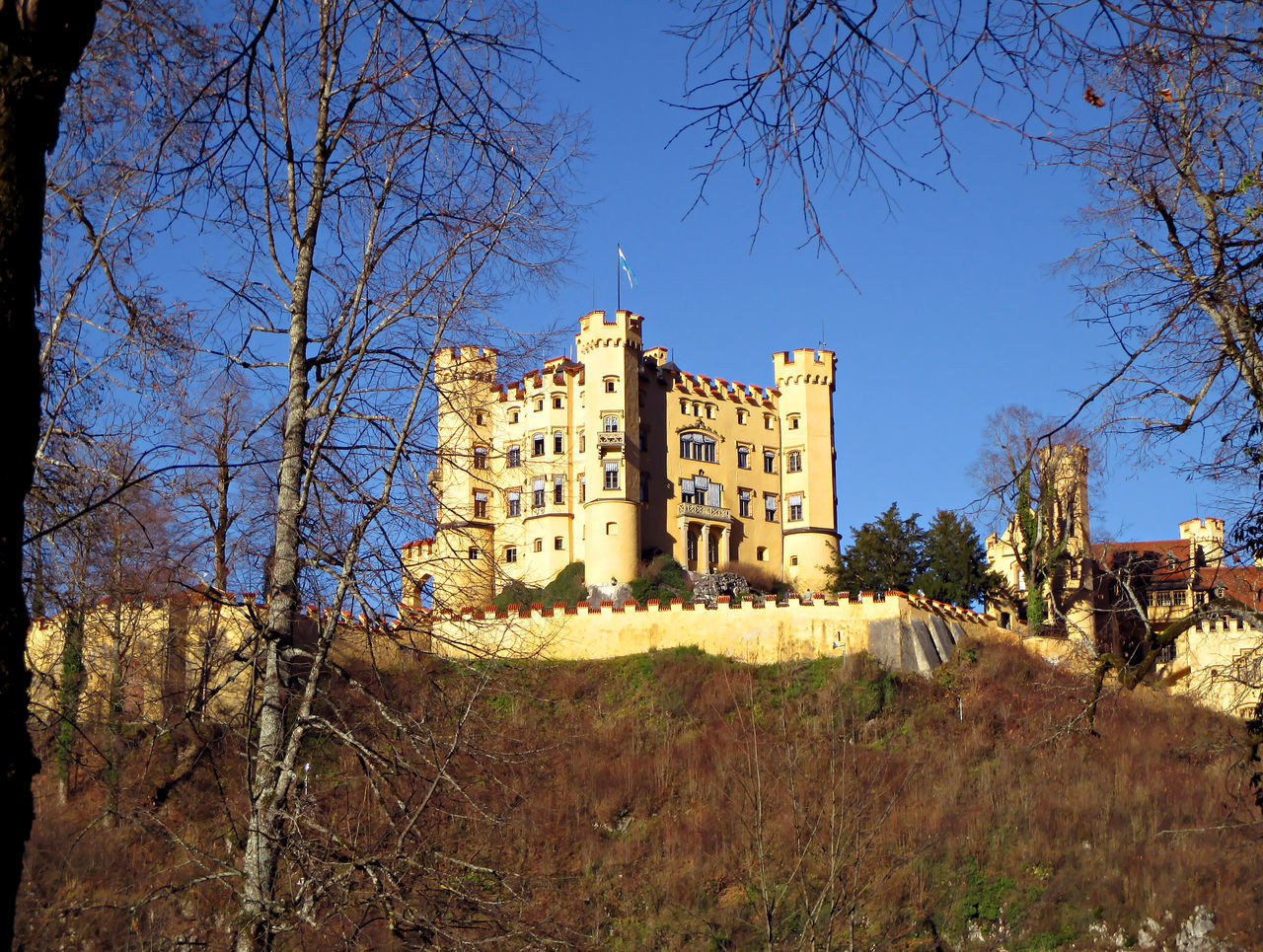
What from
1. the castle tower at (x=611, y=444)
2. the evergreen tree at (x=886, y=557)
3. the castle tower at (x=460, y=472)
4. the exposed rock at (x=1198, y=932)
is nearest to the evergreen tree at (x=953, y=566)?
the evergreen tree at (x=886, y=557)

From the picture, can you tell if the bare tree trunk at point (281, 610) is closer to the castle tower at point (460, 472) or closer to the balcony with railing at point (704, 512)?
the castle tower at point (460, 472)

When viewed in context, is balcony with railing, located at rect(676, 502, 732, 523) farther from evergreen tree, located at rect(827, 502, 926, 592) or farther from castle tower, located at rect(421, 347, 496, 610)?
castle tower, located at rect(421, 347, 496, 610)

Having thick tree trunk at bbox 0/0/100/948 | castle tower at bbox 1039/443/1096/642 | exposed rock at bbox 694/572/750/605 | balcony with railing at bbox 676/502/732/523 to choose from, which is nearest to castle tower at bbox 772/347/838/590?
balcony with railing at bbox 676/502/732/523

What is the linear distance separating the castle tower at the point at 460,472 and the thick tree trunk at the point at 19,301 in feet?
16.2

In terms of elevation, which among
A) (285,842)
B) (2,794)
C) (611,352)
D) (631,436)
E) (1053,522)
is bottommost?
(285,842)

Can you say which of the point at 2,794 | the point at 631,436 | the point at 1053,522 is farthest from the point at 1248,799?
the point at 631,436

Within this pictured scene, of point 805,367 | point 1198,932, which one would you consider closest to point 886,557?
point 805,367

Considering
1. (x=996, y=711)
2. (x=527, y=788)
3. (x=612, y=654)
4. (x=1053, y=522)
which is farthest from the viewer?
(x=1053, y=522)

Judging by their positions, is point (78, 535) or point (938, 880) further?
point (938, 880)

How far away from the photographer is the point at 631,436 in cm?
5628

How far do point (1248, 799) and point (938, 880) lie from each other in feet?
22.8

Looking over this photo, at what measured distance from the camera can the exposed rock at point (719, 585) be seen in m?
53.2

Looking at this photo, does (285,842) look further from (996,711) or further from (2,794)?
(996,711)

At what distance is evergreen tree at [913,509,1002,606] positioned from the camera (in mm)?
48250
